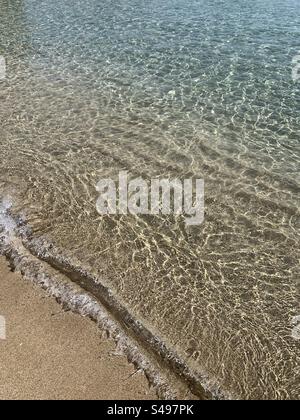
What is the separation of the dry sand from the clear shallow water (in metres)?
0.71

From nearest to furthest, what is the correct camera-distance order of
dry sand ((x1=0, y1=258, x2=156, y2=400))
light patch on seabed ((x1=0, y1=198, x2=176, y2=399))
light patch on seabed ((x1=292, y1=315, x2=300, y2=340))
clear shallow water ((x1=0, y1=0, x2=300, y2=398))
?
1. dry sand ((x1=0, y1=258, x2=156, y2=400))
2. light patch on seabed ((x1=0, y1=198, x2=176, y2=399))
3. light patch on seabed ((x1=292, y1=315, x2=300, y2=340))
4. clear shallow water ((x1=0, y1=0, x2=300, y2=398))

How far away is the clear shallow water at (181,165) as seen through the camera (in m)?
5.71

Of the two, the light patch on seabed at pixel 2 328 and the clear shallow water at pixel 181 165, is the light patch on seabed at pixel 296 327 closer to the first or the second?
the clear shallow water at pixel 181 165

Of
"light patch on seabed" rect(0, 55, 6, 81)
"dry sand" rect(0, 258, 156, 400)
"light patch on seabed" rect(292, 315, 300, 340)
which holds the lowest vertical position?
"light patch on seabed" rect(292, 315, 300, 340)

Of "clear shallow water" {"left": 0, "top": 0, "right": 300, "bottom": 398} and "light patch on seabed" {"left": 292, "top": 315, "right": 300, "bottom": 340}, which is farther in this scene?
"clear shallow water" {"left": 0, "top": 0, "right": 300, "bottom": 398}

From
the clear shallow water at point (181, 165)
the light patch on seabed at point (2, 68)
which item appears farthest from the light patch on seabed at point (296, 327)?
the light patch on seabed at point (2, 68)

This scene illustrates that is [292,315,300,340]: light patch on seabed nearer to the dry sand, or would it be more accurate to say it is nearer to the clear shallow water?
the clear shallow water

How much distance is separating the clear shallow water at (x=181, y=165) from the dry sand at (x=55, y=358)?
2.32 feet

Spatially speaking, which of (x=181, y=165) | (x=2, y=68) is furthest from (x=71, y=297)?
(x=2, y=68)

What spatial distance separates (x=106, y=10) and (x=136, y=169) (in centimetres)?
1313

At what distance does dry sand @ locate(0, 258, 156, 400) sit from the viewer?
487cm

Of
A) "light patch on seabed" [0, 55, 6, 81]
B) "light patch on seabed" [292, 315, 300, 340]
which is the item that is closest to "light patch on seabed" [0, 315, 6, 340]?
"light patch on seabed" [292, 315, 300, 340]
